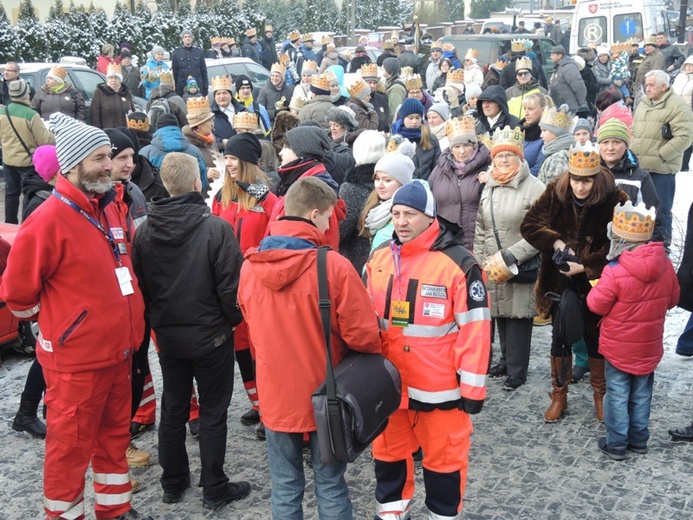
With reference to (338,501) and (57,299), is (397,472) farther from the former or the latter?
(57,299)

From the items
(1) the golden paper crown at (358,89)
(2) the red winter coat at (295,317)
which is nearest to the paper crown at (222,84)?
(1) the golden paper crown at (358,89)

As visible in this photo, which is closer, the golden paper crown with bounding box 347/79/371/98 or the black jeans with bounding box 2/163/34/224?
the black jeans with bounding box 2/163/34/224

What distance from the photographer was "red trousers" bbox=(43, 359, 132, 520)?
13.1 ft

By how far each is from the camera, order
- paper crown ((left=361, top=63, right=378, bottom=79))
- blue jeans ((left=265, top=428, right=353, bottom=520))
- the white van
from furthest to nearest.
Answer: the white van, paper crown ((left=361, top=63, right=378, bottom=79)), blue jeans ((left=265, top=428, right=353, bottom=520))

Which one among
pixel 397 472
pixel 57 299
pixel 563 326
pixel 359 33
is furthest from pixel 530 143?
pixel 359 33

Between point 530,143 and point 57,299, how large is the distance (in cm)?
529

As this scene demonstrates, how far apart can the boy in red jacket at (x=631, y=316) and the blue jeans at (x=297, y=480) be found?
7.04ft

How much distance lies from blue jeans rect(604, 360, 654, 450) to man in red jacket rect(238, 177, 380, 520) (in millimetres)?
2035

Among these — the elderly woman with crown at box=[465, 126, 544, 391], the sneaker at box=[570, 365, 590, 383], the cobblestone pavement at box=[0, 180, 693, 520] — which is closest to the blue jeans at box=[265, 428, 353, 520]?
the cobblestone pavement at box=[0, 180, 693, 520]

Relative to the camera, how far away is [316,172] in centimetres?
544

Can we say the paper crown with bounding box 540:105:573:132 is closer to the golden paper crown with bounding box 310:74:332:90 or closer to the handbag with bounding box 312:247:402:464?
the golden paper crown with bounding box 310:74:332:90

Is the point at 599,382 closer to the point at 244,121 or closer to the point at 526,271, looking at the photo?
the point at 526,271

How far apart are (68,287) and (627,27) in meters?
23.9

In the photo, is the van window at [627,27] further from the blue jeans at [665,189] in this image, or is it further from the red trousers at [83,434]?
the red trousers at [83,434]
